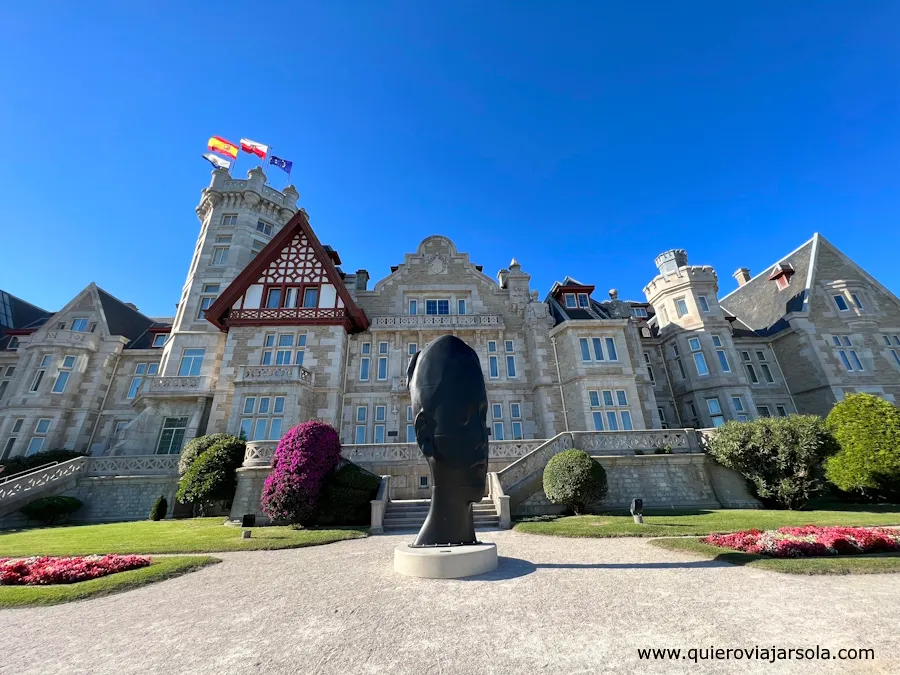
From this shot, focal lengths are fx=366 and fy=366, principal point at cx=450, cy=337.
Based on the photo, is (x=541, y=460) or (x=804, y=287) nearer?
(x=541, y=460)

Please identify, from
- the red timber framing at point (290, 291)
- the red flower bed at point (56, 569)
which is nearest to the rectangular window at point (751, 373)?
the red timber framing at point (290, 291)

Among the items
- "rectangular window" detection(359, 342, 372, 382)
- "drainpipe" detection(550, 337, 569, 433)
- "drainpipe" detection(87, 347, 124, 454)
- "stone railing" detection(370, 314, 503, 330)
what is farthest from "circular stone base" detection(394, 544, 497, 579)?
"drainpipe" detection(87, 347, 124, 454)

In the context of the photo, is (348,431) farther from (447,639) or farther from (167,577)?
(447,639)

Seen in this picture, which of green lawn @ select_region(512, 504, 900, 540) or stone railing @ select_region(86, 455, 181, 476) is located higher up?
stone railing @ select_region(86, 455, 181, 476)

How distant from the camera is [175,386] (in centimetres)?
2219

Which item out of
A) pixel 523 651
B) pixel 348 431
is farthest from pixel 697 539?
pixel 348 431

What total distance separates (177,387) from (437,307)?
55.8ft

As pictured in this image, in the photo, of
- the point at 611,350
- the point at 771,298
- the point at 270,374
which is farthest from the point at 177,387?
the point at 771,298

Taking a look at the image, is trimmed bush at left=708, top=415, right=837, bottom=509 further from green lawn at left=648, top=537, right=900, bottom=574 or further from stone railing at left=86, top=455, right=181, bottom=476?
stone railing at left=86, top=455, right=181, bottom=476

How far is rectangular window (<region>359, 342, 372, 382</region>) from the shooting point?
23734 mm

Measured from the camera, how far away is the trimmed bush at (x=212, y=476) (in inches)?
637

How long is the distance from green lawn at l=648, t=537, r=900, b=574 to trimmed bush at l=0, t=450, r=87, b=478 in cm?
3133

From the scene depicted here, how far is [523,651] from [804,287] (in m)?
36.8

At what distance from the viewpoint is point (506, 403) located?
23250mm
